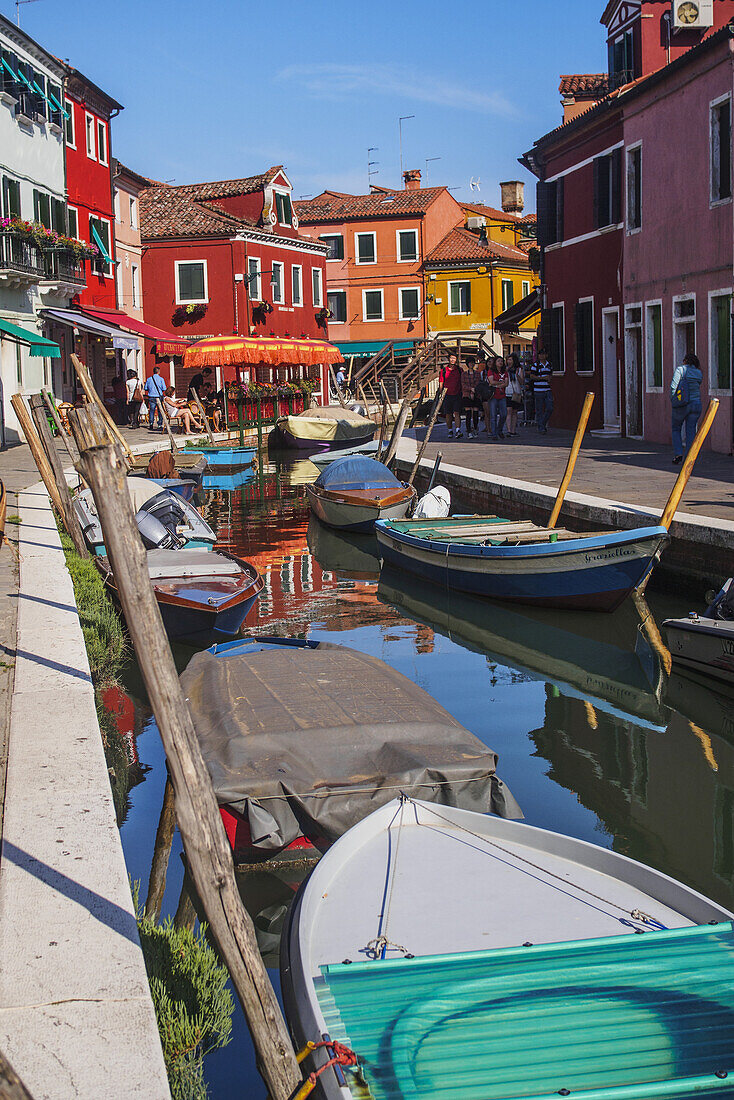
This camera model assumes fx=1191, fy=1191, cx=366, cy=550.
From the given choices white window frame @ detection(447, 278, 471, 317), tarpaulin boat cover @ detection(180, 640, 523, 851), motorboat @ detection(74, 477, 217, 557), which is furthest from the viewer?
white window frame @ detection(447, 278, 471, 317)

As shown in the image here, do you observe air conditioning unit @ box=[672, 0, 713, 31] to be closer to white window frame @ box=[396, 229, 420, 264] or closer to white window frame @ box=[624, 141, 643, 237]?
→ white window frame @ box=[624, 141, 643, 237]

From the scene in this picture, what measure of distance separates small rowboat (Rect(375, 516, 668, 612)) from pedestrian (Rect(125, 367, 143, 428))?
72.5 ft

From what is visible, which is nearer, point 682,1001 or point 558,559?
point 682,1001

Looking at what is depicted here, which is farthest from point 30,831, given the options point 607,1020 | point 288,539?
point 288,539

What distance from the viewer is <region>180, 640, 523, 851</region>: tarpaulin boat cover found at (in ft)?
18.1

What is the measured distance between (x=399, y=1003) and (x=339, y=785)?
208 cm

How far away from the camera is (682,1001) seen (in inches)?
139

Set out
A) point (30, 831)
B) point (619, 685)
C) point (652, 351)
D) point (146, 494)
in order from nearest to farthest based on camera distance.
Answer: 1. point (30, 831)
2. point (619, 685)
3. point (146, 494)
4. point (652, 351)

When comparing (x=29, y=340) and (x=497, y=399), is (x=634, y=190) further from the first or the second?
(x=29, y=340)

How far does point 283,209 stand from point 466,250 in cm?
1095

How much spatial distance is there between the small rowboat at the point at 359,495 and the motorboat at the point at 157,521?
3985mm

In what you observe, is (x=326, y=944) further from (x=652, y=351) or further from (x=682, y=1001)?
(x=652, y=351)

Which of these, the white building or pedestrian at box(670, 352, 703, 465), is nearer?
pedestrian at box(670, 352, 703, 465)

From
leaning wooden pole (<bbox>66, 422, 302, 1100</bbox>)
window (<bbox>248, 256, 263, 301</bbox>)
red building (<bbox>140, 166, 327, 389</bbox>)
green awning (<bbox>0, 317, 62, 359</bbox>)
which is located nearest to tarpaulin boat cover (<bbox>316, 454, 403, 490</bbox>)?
green awning (<bbox>0, 317, 62, 359</bbox>)
